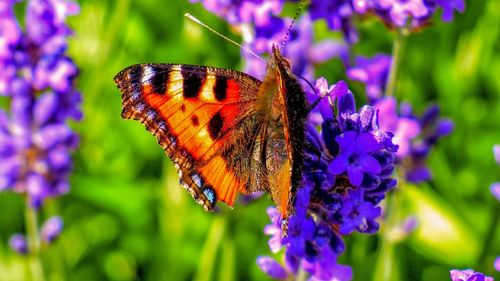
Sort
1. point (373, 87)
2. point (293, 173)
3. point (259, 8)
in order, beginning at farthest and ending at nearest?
point (373, 87) < point (259, 8) < point (293, 173)

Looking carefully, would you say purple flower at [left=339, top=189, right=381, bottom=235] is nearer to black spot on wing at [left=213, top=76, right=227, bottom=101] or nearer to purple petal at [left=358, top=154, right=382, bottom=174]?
purple petal at [left=358, top=154, right=382, bottom=174]

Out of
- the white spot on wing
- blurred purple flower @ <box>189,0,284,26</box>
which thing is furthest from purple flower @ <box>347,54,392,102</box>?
the white spot on wing

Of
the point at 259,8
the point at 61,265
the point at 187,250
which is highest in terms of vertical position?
the point at 259,8

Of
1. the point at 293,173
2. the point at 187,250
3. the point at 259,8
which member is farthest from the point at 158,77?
the point at 187,250

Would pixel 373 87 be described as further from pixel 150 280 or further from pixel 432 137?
pixel 150 280

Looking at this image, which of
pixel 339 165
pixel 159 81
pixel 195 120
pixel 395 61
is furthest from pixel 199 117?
pixel 395 61

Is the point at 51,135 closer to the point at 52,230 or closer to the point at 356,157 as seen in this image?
the point at 52,230
